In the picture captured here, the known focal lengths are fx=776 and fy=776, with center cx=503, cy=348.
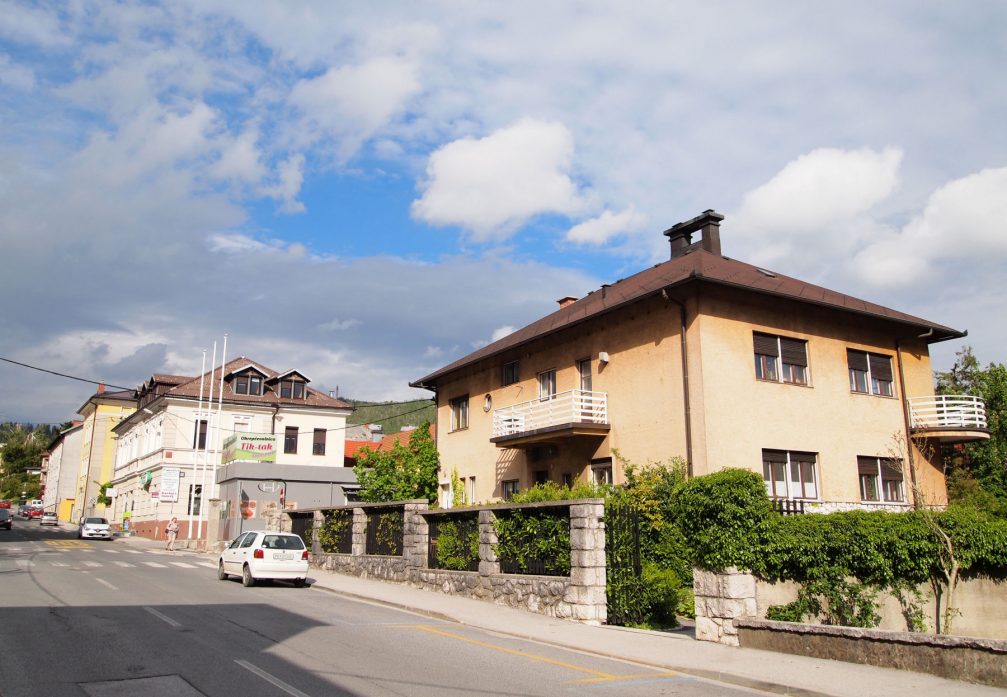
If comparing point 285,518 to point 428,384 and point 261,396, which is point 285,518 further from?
point 261,396

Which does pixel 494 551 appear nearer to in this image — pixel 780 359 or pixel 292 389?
pixel 780 359

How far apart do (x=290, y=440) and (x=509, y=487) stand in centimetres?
3213

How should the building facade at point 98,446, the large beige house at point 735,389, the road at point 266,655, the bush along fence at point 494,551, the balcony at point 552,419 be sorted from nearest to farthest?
1. the road at point 266,655
2. the bush along fence at point 494,551
3. the large beige house at point 735,389
4. the balcony at point 552,419
5. the building facade at point 98,446

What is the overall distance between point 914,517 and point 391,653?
24.3 feet

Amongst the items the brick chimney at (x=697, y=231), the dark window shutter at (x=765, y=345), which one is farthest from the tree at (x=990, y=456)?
the brick chimney at (x=697, y=231)

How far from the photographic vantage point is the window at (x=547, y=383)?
25.5 m

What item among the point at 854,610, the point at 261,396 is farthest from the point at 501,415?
the point at 261,396

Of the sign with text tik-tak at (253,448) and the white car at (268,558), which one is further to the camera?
the sign with text tik-tak at (253,448)

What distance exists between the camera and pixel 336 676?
8.50 metres

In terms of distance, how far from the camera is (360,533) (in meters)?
23.0

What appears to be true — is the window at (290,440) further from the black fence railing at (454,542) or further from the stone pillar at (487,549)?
the stone pillar at (487,549)

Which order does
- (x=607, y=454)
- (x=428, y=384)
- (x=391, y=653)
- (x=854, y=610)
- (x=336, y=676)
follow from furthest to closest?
(x=428, y=384)
(x=607, y=454)
(x=854, y=610)
(x=391, y=653)
(x=336, y=676)

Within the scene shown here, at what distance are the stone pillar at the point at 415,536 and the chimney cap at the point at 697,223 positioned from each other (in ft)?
43.1

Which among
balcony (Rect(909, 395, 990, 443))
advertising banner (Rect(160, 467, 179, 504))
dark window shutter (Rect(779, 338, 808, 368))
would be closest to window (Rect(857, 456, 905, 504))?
balcony (Rect(909, 395, 990, 443))
